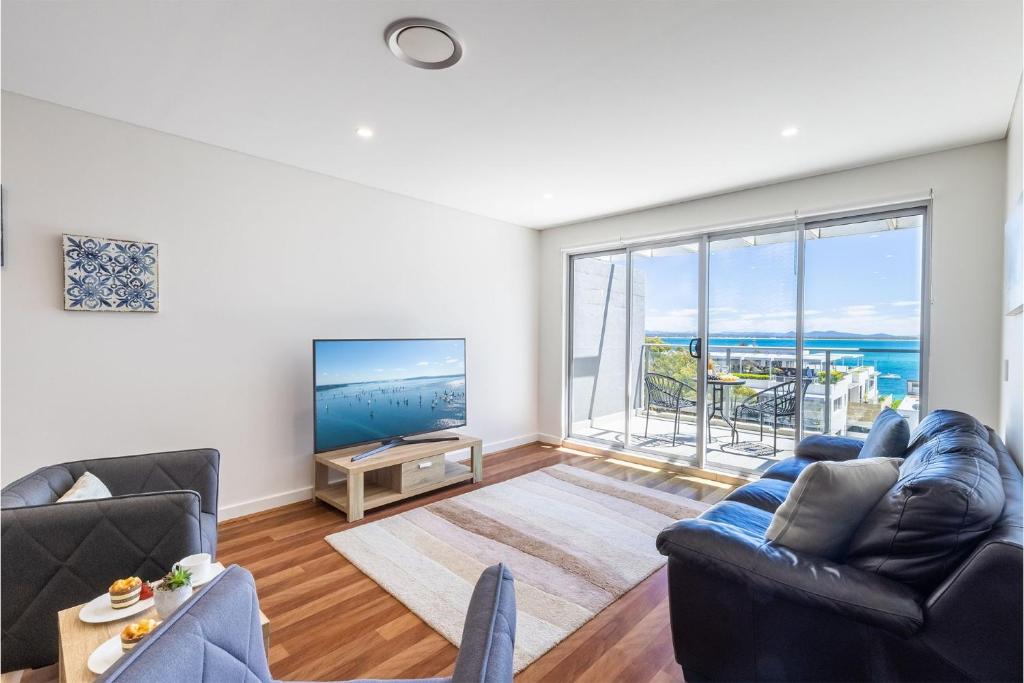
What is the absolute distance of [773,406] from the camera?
3.96 m

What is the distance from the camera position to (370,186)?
3.85m

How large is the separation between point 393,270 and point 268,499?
2.03 metres

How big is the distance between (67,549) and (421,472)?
222cm

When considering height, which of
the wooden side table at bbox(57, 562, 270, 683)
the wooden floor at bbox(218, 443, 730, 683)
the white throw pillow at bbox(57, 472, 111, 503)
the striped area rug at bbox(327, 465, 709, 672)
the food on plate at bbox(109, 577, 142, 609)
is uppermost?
the white throw pillow at bbox(57, 472, 111, 503)

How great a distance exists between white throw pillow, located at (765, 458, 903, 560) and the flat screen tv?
9.31 feet

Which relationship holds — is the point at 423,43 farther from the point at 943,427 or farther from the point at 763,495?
the point at 943,427

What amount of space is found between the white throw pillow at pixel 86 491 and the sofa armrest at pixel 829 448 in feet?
12.1

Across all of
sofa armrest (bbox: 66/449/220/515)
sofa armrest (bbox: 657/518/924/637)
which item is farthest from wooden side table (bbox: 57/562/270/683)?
sofa armrest (bbox: 657/518/924/637)

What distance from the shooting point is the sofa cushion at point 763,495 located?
7.38 feet

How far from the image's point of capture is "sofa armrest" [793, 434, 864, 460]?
2.83m

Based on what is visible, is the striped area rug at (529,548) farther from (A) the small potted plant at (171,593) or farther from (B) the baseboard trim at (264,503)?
(A) the small potted plant at (171,593)

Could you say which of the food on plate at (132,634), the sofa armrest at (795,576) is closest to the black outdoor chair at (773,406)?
the sofa armrest at (795,576)

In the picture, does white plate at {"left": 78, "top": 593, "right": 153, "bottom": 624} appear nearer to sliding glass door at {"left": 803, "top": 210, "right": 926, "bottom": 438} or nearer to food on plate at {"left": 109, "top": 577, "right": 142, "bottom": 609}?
food on plate at {"left": 109, "top": 577, "right": 142, "bottom": 609}

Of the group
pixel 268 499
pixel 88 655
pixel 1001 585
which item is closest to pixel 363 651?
pixel 88 655
